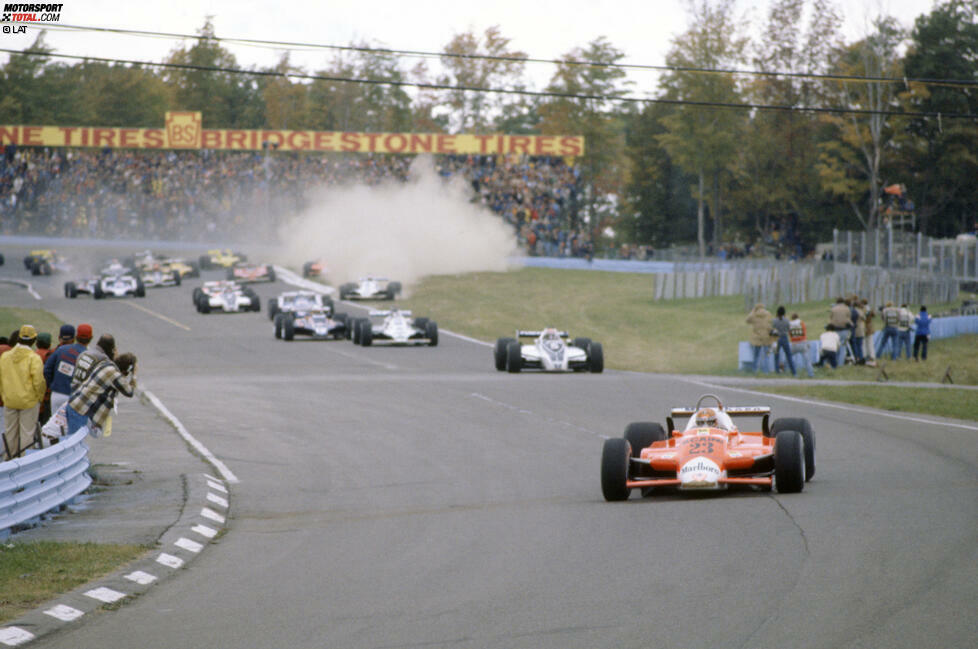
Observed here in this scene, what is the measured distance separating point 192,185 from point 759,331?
2311 inches

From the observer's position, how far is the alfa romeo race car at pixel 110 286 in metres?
55.2

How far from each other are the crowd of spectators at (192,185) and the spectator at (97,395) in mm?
64892

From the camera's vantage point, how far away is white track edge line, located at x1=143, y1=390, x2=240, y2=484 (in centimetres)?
1608

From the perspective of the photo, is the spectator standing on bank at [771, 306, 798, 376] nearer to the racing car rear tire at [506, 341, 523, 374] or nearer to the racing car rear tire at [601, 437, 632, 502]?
the racing car rear tire at [506, 341, 523, 374]

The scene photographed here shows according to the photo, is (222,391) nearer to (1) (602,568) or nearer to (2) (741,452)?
(2) (741,452)

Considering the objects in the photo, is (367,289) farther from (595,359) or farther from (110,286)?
(595,359)

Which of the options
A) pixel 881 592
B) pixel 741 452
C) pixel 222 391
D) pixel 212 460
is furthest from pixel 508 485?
pixel 222 391

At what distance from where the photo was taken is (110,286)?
55.3m

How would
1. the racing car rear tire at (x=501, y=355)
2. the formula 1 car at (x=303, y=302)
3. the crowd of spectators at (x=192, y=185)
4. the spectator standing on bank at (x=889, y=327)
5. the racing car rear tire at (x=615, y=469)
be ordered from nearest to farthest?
1. the racing car rear tire at (x=615, y=469)
2. the racing car rear tire at (x=501, y=355)
3. the spectator standing on bank at (x=889, y=327)
4. the formula 1 car at (x=303, y=302)
5. the crowd of spectators at (x=192, y=185)

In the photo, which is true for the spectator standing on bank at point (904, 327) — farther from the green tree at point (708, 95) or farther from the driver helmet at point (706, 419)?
the green tree at point (708, 95)

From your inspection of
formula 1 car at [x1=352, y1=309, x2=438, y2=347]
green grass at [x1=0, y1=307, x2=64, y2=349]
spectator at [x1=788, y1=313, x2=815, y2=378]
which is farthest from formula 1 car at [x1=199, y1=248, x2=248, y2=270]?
spectator at [x1=788, y1=313, x2=815, y2=378]

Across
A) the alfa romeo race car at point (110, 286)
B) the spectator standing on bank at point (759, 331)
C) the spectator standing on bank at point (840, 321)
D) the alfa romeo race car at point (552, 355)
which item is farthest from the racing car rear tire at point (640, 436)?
the alfa romeo race car at point (110, 286)

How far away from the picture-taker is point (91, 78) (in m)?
128

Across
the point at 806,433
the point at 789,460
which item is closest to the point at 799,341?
the point at 806,433
